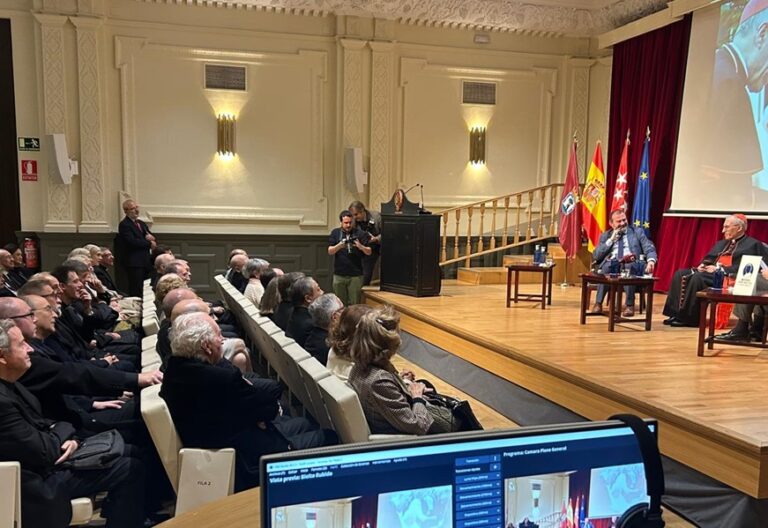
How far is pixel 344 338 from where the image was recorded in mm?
2691

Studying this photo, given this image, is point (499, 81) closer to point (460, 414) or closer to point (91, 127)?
point (91, 127)

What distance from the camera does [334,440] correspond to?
2631mm

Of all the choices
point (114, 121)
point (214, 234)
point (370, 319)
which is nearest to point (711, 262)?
point (370, 319)

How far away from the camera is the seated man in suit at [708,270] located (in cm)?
522

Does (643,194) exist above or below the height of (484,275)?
above

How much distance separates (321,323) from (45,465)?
1.62 metres

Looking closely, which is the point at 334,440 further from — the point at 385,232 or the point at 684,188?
the point at 684,188

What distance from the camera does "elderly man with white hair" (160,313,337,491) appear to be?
233 centimetres

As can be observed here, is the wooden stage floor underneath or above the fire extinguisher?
underneath

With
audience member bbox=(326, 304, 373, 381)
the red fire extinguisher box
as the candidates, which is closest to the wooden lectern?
audience member bbox=(326, 304, 373, 381)

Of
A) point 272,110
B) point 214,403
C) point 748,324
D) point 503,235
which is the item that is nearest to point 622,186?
point 503,235

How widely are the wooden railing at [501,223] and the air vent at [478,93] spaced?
153cm

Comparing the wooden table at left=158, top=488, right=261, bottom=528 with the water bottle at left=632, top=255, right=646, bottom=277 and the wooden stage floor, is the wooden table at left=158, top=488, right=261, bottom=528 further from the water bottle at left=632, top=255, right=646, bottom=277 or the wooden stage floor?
the water bottle at left=632, top=255, right=646, bottom=277

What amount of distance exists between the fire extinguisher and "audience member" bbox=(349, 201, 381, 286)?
13.1ft
